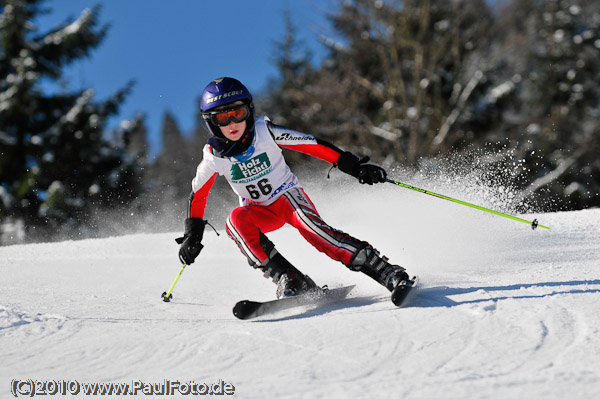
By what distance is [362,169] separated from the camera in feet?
11.6

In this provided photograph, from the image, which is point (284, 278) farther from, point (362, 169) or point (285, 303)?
point (362, 169)

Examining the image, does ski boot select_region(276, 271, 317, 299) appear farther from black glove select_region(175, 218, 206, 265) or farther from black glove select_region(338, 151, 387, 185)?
black glove select_region(338, 151, 387, 185)

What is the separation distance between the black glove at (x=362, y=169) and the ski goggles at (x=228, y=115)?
0.68 meters

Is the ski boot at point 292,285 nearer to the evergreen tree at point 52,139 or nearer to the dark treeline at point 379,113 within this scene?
the dark treeline at point 379,113

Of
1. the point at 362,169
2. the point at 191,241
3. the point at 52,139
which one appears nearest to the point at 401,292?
the point at 362,169

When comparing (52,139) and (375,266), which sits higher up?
(52,139)

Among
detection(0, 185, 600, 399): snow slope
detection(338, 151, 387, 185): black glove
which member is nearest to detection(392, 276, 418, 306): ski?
detection(0, 185, 600, 399): snow slope

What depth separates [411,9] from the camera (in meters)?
18.2

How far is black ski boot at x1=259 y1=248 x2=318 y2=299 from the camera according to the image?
3357 millimetres

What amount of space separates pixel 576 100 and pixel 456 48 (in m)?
6.02

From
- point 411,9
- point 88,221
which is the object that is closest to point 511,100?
point 411,9

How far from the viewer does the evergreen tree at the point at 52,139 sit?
653 inches

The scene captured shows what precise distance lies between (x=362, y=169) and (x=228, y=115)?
90 cm

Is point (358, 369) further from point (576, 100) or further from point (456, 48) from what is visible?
point (576, 100)
